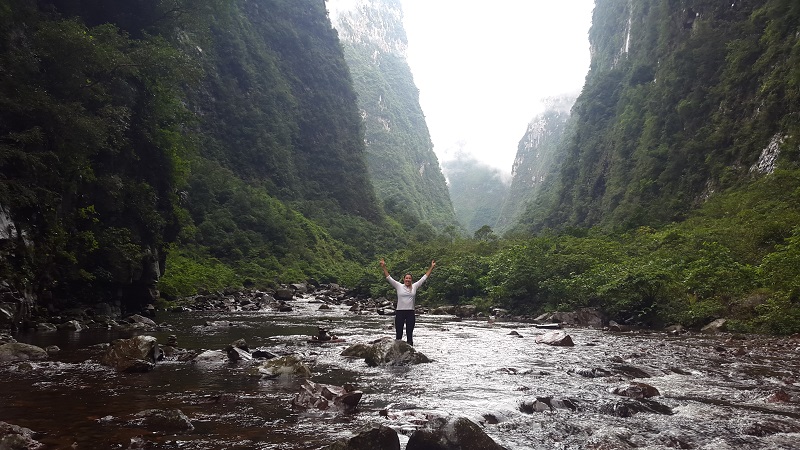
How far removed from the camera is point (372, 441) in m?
4.54

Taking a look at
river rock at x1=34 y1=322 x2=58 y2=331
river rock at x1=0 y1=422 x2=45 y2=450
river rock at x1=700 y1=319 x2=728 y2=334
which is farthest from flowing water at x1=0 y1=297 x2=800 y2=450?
river rock at x1=700 y1=319 x2=728 y2=334

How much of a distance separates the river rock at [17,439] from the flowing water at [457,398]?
127mm

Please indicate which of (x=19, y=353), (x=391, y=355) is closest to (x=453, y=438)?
(x=391, y=355)

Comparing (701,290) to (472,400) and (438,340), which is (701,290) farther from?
(472,400)

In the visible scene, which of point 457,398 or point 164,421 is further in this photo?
point 457,398

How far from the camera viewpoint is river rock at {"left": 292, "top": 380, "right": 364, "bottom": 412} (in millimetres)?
6332

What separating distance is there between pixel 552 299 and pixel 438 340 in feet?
32.3

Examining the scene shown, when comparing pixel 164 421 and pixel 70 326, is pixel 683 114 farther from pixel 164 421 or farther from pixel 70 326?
pixel 164 421

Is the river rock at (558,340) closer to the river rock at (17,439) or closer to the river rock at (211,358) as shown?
the river rock at (211,358)

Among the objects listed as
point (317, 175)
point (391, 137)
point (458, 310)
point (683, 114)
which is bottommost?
point (458, 310)

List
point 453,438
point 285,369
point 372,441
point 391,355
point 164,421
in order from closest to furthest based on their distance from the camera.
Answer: point 372,441 < point 453,438 < point 164,421 < point 285,369 < point 391,355

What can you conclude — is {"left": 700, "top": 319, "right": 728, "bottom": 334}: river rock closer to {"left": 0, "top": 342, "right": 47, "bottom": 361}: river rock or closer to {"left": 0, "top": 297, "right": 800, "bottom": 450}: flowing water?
{"left": 0, "top": 297, "right": 800, "bottom": 450}: flowing water

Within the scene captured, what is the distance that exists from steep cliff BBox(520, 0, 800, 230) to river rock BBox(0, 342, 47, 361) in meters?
36.1

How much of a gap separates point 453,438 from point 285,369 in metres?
4.52
